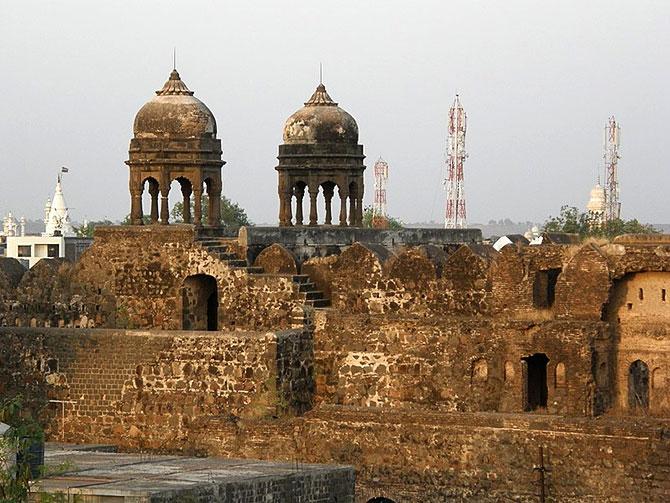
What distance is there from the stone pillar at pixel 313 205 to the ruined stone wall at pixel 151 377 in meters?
6.30

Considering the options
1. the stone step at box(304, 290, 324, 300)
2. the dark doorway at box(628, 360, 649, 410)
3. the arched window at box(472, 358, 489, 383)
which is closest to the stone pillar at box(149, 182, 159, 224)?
the stone step at box(304, 290, 324, 300)

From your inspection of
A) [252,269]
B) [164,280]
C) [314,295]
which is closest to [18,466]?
[314,295]

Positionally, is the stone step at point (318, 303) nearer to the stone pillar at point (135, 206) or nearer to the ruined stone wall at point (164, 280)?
the ruined stone wall at point (164, 280)

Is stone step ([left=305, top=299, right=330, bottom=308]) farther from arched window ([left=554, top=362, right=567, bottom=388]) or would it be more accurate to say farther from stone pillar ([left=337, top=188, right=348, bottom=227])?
stone pillar ([left=337, top=188, right=348, bottom=227])

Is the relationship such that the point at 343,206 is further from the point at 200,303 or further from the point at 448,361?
the point at 448,361

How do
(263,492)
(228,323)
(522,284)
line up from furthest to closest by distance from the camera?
(228,323) < (522,284) < (263,492)

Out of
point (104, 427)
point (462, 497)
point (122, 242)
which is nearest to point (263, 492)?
point (462, 497)

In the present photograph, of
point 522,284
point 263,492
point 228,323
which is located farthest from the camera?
point 228,323

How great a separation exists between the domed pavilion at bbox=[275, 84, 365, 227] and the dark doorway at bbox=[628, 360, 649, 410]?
8218mm

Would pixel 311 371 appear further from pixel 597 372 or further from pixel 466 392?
pixel 597 372

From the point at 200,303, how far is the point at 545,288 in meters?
5.44

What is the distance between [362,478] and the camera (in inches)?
1134

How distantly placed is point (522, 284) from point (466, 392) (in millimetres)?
1583

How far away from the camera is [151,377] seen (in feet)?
99.4
